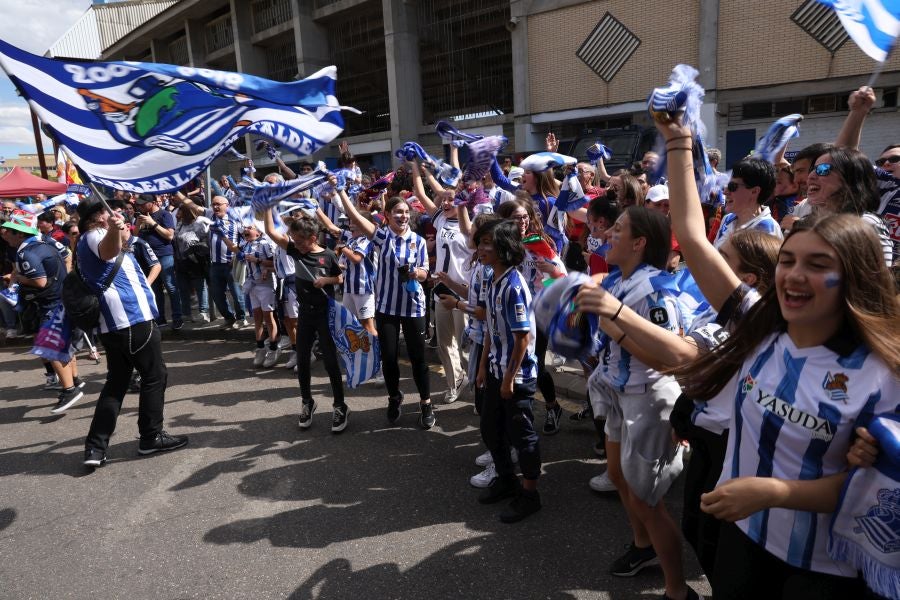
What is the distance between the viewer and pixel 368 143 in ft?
81.5

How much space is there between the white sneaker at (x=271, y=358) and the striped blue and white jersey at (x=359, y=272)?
201 centimetres

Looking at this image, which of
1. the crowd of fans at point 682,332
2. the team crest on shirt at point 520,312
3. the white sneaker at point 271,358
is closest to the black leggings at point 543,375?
the crowd of fans at point 682,332

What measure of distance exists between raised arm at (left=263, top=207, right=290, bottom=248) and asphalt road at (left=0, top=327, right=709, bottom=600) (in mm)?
1669

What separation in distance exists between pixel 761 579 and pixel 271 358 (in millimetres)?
6332

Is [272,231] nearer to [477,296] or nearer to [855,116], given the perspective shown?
[477,296]

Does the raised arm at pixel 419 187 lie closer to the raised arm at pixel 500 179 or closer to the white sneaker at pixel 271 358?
the raised arm at pixel 500 179

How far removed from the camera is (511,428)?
11.4 ft

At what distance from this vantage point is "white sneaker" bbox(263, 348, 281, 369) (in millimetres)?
7094

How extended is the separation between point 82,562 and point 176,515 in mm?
571

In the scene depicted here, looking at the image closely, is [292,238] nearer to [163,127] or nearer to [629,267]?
[163,127]

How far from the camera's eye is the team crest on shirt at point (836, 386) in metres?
1.44

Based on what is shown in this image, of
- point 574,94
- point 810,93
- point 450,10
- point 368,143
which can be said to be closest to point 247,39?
point 368,143

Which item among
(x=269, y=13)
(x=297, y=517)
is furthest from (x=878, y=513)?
(x=269, y=13)

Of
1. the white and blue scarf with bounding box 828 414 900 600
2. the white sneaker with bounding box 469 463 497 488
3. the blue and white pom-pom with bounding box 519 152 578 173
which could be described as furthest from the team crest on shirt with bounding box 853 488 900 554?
the blue and white pom-pom with bounding box 519 152 578 173
